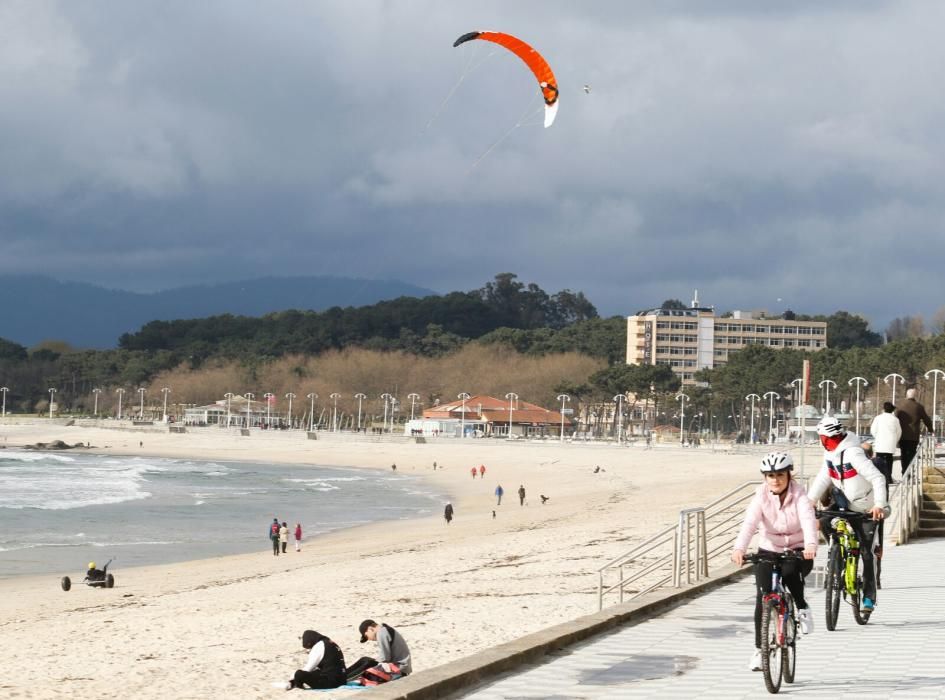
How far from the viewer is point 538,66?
69.5 ft

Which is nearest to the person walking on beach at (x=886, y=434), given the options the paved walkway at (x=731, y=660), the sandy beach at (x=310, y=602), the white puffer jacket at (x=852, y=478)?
the paved walkway at (x=731, y=660)

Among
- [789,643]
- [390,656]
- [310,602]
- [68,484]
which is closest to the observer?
[789,643]

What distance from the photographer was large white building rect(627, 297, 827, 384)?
7195 inches

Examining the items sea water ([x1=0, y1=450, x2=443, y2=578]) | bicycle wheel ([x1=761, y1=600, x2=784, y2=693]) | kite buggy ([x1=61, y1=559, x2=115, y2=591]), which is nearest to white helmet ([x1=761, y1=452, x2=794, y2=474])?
bicycle wheel ([x1=761, y1=600, x2=784, y2=693])

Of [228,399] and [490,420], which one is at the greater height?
[228,399]

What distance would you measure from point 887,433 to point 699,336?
561 ft

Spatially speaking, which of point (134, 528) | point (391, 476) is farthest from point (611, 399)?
point (134, 528)

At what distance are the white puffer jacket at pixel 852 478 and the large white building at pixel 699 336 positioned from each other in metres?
172

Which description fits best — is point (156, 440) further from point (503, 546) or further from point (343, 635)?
point (343, 635)

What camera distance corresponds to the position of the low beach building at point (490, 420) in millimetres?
132375

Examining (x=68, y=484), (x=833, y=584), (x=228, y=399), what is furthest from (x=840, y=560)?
(x=228, y=399)

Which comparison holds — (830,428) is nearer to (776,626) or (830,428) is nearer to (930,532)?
(776,626)

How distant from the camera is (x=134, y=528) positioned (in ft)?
132

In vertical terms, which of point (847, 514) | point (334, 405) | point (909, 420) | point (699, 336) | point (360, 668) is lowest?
point (360, 668)
